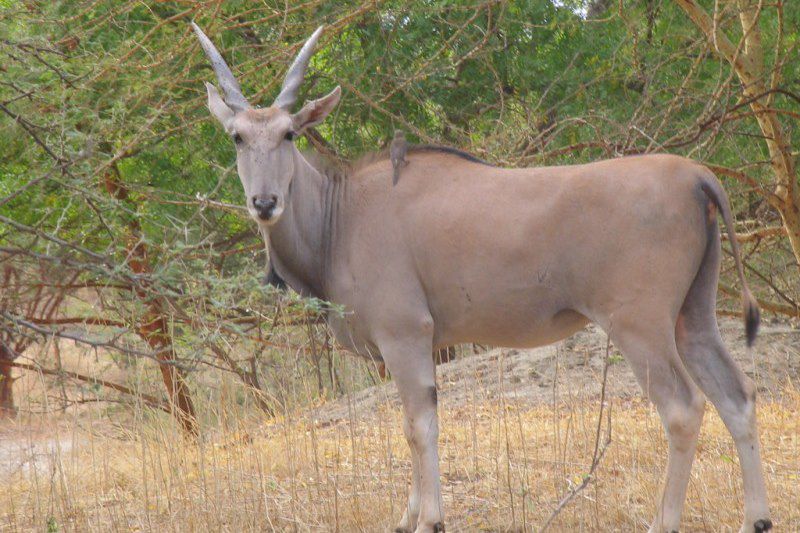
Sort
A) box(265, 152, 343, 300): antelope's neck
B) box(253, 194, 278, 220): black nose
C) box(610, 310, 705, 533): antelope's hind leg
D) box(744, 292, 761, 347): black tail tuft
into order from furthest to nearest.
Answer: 1. box(265, 152, 343, 300): antelope's neck
2. box(744, 292, 761, 347): black tail tuft
3. box(253, 194, 278, 220): black nose
4. box(610, 310, 705, 533): antelope's hind leg

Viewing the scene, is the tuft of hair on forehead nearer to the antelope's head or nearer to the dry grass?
the antelope's head

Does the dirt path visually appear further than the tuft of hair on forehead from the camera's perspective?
Yes

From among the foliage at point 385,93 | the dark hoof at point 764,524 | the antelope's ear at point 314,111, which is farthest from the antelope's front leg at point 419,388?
the foliage at point 385,93

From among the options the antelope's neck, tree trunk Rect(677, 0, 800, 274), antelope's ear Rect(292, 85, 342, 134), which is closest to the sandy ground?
tree trunk Rect(677, 0, 800, 274)

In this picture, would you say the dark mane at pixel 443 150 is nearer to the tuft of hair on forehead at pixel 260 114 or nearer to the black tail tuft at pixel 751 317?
the tuft of hair on forehead at pixel 260 114

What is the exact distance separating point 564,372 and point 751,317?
4.48 meters

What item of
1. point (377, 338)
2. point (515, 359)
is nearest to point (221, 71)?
point (377, 338)

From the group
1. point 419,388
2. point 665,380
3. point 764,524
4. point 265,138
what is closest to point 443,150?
point 265,138

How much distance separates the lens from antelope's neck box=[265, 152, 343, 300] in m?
5.09

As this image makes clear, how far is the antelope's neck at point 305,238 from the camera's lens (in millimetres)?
5094

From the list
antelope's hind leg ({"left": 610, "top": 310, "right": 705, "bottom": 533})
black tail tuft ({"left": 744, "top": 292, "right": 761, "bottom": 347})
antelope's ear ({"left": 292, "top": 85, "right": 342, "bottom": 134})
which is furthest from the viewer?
antelope's ear ({"left": 292, "top": 85, "right": 342, "bottom": 134})

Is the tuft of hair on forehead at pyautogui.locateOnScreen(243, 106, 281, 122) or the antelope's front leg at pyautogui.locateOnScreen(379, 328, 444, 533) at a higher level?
the tuft of hair on forehead at pyautogui.locateOnScreen(243, 106, 281, 122)

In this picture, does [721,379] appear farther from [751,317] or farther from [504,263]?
[504,263]

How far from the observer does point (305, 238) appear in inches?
202
